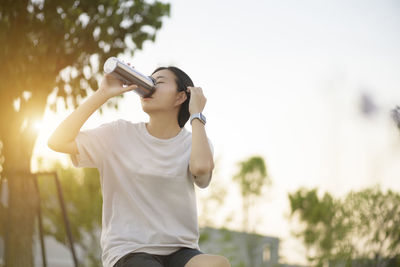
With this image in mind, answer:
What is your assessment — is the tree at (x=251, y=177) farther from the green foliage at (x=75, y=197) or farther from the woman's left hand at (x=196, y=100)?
the woman's left hand at (x=196, y=100)

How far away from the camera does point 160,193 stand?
223 centimetres

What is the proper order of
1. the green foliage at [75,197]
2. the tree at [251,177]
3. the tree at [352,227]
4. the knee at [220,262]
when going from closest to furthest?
the knee at [220,262]
the tree at [352,227]
the green foliage at [75,197]
the tree at [251,177]

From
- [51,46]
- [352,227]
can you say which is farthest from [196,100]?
[352,227]

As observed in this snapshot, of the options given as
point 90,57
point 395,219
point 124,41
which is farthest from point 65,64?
point 395,219

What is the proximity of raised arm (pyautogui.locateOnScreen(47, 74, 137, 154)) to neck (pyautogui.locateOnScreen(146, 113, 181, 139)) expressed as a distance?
0.75ft

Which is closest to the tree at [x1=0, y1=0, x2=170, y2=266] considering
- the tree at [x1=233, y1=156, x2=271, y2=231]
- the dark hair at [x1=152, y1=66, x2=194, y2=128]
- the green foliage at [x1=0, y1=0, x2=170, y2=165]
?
the green foliage at [x1=0, y1=0, x2=170, y2=165]

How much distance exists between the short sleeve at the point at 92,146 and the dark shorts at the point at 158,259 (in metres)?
0.53

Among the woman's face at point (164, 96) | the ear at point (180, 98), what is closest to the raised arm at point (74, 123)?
the woman's face at point (164, 96)

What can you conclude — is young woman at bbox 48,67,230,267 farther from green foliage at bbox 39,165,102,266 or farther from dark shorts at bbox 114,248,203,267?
green foliage at bbox 39,165,102,266

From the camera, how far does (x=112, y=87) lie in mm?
2377

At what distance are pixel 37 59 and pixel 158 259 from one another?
13.5ft

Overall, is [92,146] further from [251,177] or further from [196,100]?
[251,177]

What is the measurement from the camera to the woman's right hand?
2.33 m

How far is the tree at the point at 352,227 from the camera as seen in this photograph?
14523 millimetres
